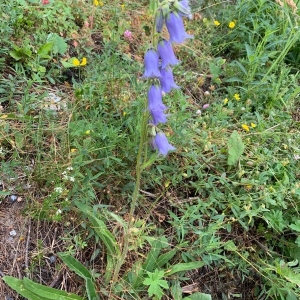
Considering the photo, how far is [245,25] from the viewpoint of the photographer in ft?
12.7

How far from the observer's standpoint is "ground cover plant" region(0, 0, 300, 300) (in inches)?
92.6

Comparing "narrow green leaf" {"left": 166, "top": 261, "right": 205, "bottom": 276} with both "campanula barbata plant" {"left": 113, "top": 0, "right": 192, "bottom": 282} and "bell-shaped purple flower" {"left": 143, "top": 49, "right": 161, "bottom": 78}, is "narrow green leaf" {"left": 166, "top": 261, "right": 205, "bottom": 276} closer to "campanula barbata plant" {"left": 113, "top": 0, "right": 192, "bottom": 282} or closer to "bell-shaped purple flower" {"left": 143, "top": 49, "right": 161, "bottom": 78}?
"campanula barbata plant" {"left": 113, "top": 0, "right": 192, "bottom": 282}

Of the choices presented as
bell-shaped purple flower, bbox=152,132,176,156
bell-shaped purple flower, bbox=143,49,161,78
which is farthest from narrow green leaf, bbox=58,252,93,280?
bell-shaped purple flower, bbox=143,49,161,78

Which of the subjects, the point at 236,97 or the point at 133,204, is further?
the point at 236,97

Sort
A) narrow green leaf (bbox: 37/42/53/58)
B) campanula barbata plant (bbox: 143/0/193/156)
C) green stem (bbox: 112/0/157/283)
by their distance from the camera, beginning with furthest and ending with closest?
Result: 1. narrow green leaf (bbox: 37/42/53/58)
2. green stem (bbox: 112/0/157/283)
3. campanula barbata plant (bbox: 143/0/193/156)

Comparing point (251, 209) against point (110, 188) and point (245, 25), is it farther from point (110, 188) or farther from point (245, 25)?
point (245, 25)

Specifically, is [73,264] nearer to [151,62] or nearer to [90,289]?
[90,289]

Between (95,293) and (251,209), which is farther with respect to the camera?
(251,209)

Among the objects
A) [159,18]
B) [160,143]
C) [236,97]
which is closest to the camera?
[159,18]

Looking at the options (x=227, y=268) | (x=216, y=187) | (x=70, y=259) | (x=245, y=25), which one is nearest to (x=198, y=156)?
(x=216, y=187)

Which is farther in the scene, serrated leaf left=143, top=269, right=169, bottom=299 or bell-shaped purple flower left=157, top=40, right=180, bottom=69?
serrated leaf left=143, top=269, right=169, bottom=299

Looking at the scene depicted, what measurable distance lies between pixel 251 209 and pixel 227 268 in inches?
15.4

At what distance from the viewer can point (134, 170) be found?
266cm

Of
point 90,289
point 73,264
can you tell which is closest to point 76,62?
point 73,264
